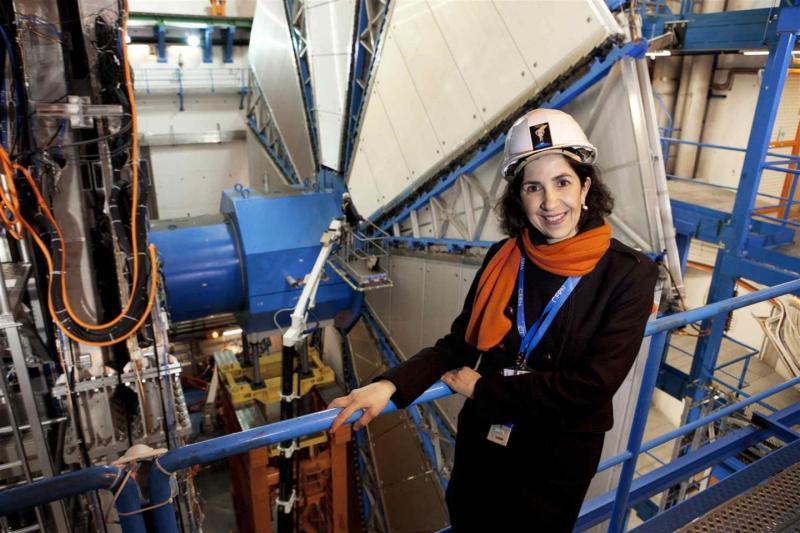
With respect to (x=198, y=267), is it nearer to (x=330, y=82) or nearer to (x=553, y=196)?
(x=330, y=82)

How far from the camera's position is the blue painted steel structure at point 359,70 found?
529cm

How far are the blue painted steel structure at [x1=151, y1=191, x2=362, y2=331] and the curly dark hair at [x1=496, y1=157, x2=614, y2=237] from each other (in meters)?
3.93

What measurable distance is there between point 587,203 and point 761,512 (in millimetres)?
1685

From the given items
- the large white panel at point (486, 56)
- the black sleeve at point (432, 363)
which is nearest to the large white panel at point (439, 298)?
the large white panel at point (486, 56)

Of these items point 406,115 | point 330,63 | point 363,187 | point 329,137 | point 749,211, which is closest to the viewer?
point 406,115

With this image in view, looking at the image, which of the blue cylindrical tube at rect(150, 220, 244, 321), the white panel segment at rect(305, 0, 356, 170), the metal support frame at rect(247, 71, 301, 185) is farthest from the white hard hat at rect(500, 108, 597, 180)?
the metal support frame at rect(247, 71, 301, 185)

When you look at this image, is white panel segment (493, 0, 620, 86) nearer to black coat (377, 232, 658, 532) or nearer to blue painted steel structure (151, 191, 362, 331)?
black coat (377, 232, 658, 532)

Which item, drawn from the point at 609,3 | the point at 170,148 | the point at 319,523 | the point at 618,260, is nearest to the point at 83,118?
the point at 618,260

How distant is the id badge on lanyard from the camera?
1.55m

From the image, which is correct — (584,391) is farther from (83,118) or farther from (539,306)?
(83,118)

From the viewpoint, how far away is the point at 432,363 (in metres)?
1.79

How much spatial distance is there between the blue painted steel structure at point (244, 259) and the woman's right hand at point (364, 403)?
3978 mm

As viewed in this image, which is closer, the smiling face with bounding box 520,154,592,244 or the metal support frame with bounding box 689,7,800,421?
the smiling face with bounding box 520,154,592,244

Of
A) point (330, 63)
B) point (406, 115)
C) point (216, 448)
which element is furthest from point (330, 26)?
point (216, 448)
